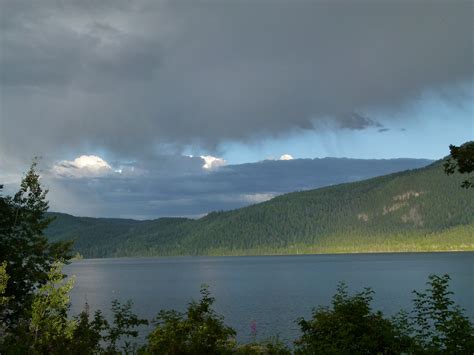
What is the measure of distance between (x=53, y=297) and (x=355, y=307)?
38.4 feet

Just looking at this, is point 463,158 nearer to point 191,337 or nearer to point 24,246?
point 191,337

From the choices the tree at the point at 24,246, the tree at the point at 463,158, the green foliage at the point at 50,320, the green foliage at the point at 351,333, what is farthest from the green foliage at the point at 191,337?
the tree at the point at 24,246

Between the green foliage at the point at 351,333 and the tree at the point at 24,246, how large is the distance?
1645 cm

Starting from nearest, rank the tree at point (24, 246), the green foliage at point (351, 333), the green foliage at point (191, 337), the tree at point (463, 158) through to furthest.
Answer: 1. the green foliage at point (191, 337)
2. the green foliage at point (351, 333)
3. the tree at point (463, 158)
4. the tree at point (24, 246)

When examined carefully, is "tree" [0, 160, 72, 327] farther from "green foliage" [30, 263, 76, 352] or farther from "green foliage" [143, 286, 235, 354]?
"green foliage" [143, 286, 235, 354]

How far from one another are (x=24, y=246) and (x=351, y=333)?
66.1ft

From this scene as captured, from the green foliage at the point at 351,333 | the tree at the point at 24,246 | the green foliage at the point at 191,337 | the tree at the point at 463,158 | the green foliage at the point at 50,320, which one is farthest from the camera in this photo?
the tree at the point at 24,246

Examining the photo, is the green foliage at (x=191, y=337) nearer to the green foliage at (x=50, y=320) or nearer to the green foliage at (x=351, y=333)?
the green foliage at (x=351, y=333)

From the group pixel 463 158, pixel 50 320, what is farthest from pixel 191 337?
pixel 463 158

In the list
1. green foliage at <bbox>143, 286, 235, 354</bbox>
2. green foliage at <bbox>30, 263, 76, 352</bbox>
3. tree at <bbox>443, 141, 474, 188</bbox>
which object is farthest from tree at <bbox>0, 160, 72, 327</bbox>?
tree at <bbox>443, 141, 474, 188</bbox>

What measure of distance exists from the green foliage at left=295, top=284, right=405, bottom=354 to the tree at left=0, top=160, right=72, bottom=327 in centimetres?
1645

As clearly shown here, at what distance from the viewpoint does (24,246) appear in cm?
3022

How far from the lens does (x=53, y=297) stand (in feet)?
67.3

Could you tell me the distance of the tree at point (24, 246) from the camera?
29.4 m
